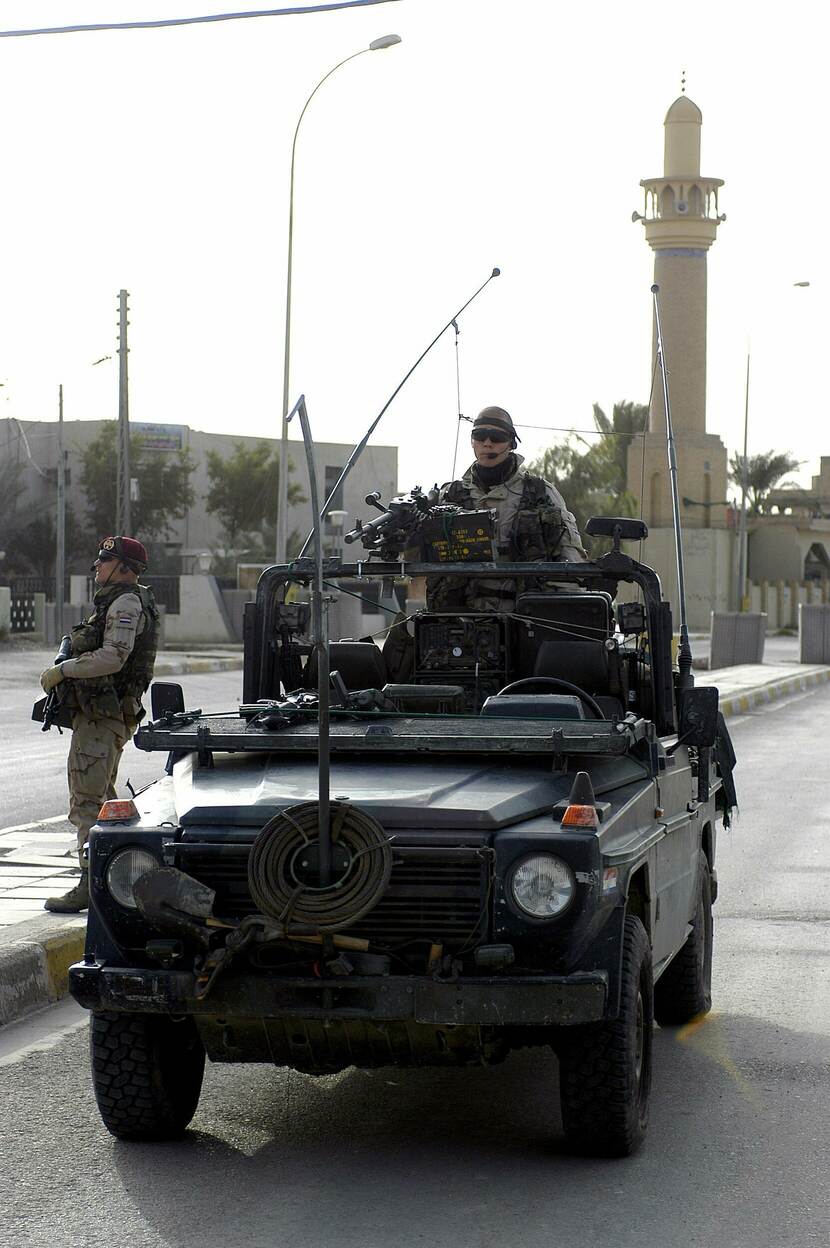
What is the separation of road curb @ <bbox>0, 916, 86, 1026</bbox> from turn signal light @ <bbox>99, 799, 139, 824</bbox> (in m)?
1.95

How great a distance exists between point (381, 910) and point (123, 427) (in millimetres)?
37704

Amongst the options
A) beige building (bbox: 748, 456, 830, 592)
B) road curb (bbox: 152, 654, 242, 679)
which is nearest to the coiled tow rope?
road curb (bbox: 152, 654, 242, 679)

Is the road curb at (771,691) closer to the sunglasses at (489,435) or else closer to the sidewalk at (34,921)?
the sidewalk at (34,921)

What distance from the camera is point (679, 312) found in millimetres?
69062

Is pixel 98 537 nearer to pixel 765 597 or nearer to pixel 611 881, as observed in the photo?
pixel 765 597

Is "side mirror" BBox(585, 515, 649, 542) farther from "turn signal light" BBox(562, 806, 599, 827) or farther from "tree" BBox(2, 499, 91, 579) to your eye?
"tree" BBox(2, 499, 91, 579)

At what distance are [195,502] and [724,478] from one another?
2260 centimetres

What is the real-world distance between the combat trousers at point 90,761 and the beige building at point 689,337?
5966cm

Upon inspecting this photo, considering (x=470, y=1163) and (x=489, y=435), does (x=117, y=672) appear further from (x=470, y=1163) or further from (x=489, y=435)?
(x=470, y=1163)

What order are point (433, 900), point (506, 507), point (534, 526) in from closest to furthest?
point (433, 900) < point (534, 526) < point (506, 507)

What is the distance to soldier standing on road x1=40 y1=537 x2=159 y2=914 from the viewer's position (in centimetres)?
786

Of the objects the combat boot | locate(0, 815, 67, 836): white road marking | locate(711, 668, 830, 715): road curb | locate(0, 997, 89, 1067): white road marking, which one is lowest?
locate(711, 668, 830, 715): road curb

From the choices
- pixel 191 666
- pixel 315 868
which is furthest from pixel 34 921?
pixel 191 666

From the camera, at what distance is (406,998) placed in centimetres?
427
